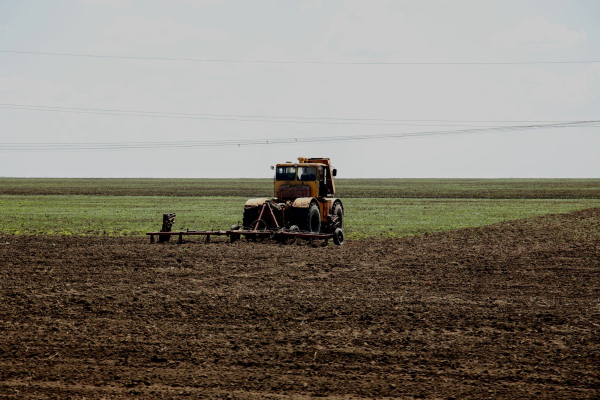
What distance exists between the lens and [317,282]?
15.0m

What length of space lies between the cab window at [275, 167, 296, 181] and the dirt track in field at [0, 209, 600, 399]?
5.76m

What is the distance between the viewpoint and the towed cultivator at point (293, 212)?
2230 centimetres

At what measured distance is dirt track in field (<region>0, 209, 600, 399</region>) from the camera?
26.3 feet

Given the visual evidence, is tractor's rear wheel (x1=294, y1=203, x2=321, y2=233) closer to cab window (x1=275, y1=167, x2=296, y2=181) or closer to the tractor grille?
the tractor grille

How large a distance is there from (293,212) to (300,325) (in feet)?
41.5

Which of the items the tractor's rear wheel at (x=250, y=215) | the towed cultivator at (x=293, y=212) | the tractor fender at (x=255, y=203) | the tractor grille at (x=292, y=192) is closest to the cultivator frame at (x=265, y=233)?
the towed cultivator at (x=293, y=212)

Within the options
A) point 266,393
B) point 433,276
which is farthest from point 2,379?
point 433,276

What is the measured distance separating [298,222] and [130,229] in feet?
34.8

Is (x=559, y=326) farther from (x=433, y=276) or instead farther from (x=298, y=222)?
(x=298, y=222)

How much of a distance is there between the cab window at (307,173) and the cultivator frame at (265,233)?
7.60 feet

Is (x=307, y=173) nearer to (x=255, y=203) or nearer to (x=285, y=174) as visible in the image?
(x=285, y=174)

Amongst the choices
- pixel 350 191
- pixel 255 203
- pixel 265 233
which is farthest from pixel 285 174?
pixel 350 191

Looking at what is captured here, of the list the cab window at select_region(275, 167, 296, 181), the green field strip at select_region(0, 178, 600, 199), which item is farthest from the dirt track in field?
the green field strip at select_region(0, 178, 600, 199)

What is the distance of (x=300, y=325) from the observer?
10.8 metres
